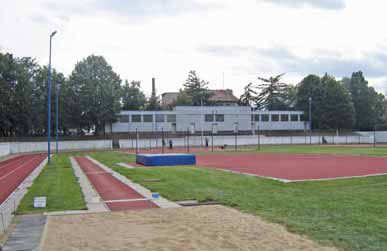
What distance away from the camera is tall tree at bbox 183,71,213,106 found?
108000 millimetres

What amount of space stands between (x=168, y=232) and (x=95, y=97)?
6809 centimetres

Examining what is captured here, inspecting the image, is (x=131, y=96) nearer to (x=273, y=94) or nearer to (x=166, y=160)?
(x=273, y=94)

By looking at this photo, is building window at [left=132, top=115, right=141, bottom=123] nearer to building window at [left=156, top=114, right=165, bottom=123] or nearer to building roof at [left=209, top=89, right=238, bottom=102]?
→ building window at [left=156, top=114, right=165, bottom=123]

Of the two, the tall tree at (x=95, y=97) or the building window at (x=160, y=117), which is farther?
the building window at (x=160, y=117)

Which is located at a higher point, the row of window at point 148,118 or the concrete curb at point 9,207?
the row of window at point 148,118

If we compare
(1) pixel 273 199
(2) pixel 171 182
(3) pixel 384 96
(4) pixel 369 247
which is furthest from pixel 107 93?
(3) pixel 384 96

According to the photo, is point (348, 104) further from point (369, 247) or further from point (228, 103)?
Result: point (369, 247)

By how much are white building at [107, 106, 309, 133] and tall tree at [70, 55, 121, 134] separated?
5200 mm

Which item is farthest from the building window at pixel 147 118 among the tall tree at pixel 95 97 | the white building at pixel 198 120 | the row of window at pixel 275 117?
the row of window at pixel 275 117

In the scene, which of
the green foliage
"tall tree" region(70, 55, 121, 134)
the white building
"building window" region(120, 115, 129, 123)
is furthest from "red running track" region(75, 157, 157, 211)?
Result: the green foliage

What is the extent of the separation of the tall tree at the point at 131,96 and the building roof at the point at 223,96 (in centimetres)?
2338

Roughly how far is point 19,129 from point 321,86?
66741 millimetres

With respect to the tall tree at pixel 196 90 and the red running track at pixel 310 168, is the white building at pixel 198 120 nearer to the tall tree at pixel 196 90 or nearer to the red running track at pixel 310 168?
the tall tree at pixel 196 90

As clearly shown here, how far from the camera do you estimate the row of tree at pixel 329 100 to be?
9462cm
